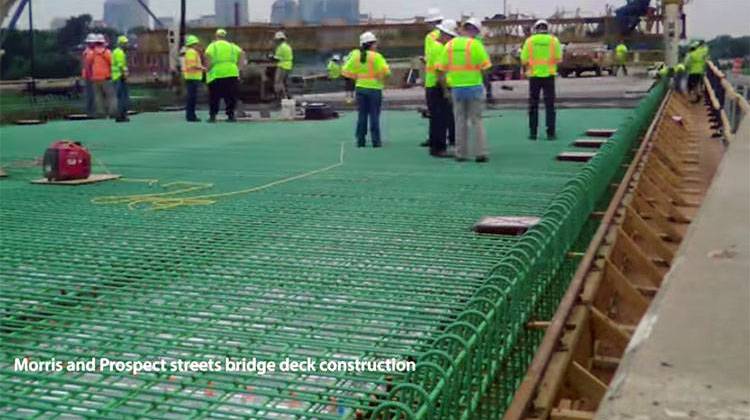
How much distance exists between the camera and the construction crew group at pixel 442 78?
9.05 metres

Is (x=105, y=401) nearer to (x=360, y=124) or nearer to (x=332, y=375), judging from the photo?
(x=332, y=375)

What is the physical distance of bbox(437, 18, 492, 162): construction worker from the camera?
8969 millimetres

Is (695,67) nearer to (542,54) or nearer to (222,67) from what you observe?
(542,54)

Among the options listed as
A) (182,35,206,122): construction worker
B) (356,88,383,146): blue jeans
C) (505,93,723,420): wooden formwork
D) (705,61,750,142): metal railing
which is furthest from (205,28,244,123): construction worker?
(705,61,750,142): metal railing

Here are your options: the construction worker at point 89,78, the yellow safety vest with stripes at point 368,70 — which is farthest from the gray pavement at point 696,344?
the construction worker at point 89,78

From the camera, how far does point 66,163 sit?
7.92 meters

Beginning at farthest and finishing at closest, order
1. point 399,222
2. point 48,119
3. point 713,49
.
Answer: point 713,49, point 48,119, point 399,222

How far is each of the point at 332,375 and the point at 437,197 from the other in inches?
155

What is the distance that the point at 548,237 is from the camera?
4.51 m

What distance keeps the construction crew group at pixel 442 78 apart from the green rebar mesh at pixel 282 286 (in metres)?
0.69

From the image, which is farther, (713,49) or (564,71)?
(564,71)

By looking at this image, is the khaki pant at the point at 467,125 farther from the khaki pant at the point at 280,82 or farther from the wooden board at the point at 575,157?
the khaki pant at the point at 280,82

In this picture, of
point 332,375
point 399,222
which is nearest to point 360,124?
point 399,222

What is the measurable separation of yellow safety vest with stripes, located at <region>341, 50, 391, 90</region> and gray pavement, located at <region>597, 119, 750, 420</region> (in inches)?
A: 257
